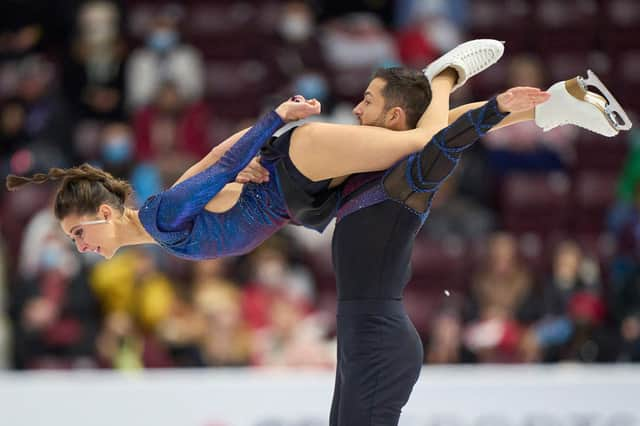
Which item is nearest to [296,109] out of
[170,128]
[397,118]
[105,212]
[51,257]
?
[397,118]

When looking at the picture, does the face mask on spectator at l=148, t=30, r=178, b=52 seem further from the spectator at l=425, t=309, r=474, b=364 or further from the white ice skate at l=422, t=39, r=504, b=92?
the white ice skate at l=422, t=39, r=504, b=92

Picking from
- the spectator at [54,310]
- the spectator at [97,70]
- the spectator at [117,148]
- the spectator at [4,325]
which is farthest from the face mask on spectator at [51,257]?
the spectator at [97,70]

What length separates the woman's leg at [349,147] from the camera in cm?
376

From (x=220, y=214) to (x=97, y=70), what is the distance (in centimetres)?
555

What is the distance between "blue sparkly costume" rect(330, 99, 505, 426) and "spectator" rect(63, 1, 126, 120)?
18.2 feet

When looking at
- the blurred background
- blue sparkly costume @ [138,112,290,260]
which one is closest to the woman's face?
blue sparkly costume @ [138,112,290,260]

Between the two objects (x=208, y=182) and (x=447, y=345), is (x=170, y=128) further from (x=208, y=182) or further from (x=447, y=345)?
(x=208, y=182)

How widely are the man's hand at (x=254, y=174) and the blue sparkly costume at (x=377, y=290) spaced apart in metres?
0.30

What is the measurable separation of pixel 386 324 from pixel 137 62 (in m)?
5.85

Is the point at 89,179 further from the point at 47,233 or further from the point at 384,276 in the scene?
the point at 47,233

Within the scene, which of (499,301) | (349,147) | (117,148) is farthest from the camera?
(117,148)

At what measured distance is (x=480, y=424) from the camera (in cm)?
638

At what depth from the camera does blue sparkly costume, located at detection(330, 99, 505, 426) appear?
380cm

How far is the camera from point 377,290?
388 centimetres
